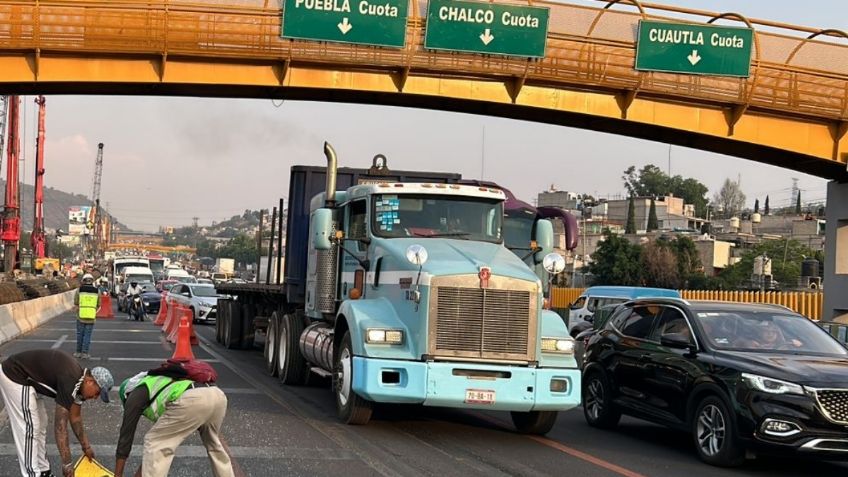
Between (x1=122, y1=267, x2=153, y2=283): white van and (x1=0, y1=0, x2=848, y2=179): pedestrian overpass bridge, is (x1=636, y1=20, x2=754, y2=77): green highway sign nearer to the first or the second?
(x1=0, y1=0, x2=848, y2=179): pedestrian overpass bridge

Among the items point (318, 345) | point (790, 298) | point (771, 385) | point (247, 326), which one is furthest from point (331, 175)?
point (790, 298)

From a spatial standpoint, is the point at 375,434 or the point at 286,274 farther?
the point at 286,274

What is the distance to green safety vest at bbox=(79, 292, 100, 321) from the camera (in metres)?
20.0

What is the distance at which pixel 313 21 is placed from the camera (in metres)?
22.1

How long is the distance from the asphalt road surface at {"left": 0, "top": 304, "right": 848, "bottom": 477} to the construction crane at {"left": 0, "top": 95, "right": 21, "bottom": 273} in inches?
2688

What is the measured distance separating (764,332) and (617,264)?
2977 inches

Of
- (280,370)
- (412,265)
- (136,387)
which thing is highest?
(412,265)

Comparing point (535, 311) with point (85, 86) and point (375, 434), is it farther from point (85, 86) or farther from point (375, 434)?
point (85, 86)

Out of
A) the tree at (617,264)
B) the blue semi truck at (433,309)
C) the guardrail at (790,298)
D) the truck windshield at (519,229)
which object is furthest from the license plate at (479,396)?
the tree at (617,264)

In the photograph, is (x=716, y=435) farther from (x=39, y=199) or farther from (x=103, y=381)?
(x=39, y=199)

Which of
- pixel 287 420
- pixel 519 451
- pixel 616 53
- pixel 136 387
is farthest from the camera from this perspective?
pixel 616 53

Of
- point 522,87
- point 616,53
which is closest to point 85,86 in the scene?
point 522,87

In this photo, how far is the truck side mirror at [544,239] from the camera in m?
13.3

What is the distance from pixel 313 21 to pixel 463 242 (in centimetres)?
1103
